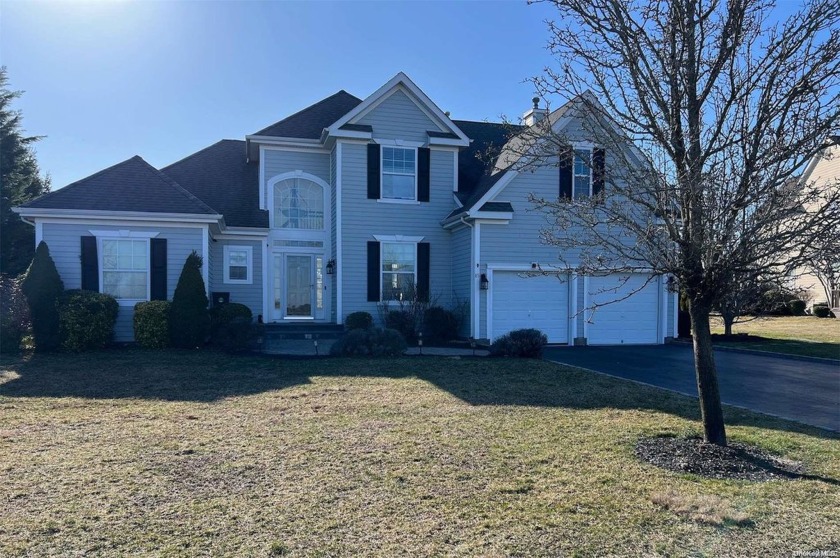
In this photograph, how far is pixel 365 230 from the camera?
17219 millimetres

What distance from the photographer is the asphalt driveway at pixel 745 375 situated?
869 centimetres

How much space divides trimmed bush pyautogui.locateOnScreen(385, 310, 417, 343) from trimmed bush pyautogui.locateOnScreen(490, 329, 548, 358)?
11.4 feet

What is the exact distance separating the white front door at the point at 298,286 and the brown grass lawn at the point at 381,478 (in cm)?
846

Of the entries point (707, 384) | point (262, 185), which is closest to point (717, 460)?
point (707, 384)

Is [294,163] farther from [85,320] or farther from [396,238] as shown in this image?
[85,320]

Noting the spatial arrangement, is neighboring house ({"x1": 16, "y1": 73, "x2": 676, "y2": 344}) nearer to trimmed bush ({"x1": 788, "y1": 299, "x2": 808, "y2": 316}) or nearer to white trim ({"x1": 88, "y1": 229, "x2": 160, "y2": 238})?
white trim ({"x1": 88, "y1": 229, "x2": 160, "y2": 238})

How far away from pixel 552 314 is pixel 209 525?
1370 centimetres

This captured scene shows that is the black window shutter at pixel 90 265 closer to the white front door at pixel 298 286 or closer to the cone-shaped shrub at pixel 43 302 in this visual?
the cone-shaped shrub at pixel 43 302

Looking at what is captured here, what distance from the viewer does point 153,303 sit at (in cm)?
1412

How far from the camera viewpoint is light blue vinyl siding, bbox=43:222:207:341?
46.7 feet

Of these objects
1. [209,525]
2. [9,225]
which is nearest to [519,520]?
[209,525]

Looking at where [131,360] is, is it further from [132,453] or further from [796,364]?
[796,364]

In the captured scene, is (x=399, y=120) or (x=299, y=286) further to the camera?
(x=299, y=286)

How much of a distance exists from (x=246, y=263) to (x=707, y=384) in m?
14.0
